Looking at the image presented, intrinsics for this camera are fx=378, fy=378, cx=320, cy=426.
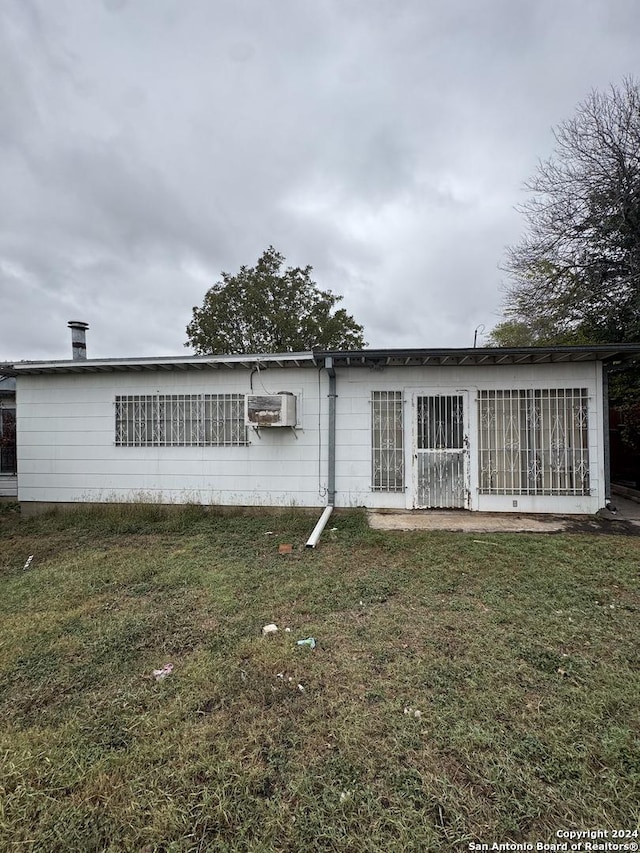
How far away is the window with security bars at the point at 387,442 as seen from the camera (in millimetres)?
5699

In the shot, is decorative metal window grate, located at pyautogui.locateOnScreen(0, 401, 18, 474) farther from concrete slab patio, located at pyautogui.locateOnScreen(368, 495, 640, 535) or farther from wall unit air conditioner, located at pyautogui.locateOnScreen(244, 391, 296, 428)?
Answer: concrete slab patio, located at pyautogui.locateOnScreen(368, 495, 640, 535)

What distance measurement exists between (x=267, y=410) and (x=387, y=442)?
1.86 meters

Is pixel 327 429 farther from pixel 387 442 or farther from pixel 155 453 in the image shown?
pixel 155 453

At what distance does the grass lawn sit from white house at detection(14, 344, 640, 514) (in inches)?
81.5

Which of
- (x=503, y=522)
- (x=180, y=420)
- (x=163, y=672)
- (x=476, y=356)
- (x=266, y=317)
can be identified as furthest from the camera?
(x=266, y=317)

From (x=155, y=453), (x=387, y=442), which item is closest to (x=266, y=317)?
(x=155, y=453)

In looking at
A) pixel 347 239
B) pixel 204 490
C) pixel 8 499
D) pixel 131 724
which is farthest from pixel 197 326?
pixel 131 724

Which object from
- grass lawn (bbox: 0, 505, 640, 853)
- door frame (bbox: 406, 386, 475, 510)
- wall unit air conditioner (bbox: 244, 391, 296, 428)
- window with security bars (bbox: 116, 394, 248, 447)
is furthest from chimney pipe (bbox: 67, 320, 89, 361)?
door frame (bbox: 406, 386, 475, 510)

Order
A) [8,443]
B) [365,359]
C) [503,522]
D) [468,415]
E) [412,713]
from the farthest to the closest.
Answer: [8,443], [468,415], [365,359], [503,522], [412,713]

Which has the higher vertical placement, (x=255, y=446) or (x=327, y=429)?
(x=327, y=429)

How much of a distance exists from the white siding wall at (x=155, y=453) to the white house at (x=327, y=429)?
20mm

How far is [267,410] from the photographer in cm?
544

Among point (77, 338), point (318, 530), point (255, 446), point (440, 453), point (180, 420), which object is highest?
point (77, 338)

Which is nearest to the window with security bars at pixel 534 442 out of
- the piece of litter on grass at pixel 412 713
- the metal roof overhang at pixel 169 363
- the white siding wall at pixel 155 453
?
the white siding wall at pixel 155 453
